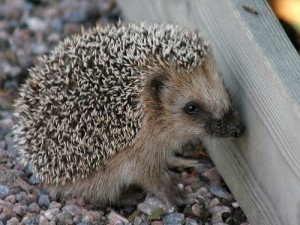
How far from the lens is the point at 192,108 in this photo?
4203 mm

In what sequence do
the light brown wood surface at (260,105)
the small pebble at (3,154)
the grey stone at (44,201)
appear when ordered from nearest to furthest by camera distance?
1. the light brown wood surface at (260,105)
2. the grey stone at (44,201)
3. the small pebble at (3,154)

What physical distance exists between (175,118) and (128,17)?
6.34ft

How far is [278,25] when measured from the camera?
3891 millimetres

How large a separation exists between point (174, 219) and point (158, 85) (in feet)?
2.61

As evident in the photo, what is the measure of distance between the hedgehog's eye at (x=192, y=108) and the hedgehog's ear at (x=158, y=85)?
0.17m

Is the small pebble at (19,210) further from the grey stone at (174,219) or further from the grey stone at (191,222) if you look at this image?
the grey stone at (191,222)

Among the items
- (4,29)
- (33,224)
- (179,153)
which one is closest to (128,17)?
(4,29)

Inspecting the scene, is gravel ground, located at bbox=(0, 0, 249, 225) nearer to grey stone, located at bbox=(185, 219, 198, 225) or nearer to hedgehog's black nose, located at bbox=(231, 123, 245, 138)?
grey stone, located at bbox=(185, 219, 198, 225)

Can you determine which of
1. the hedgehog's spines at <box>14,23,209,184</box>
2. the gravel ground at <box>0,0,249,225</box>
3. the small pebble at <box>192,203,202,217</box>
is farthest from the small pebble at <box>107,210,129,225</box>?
the small pebble at <box>192,203,202,217</box>

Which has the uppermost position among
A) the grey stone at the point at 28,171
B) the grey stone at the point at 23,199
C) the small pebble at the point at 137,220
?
the grey stone at the point at 28,171

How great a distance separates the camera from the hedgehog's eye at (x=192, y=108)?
4.19 meters

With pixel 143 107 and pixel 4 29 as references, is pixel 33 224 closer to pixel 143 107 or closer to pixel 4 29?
pixel 143 107

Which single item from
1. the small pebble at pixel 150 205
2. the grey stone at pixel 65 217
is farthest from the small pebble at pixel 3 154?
the small pebble at pixel 150 205

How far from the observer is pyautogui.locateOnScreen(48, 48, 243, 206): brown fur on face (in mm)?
4133
